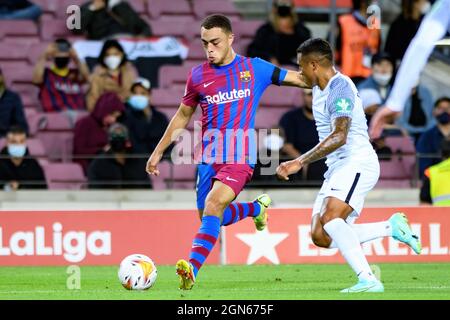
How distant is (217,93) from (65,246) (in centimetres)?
430

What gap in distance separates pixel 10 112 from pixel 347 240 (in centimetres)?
812

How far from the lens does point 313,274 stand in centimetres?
1224

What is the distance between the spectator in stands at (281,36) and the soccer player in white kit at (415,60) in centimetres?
1038

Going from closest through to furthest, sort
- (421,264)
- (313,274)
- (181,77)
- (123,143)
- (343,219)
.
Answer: (343,219) < (313,274) < (421,264) < (123,143) < (181,77)

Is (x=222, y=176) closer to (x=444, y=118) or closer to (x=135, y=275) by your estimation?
(x=135, y=275)

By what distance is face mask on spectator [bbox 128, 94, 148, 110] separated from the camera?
54.8ft

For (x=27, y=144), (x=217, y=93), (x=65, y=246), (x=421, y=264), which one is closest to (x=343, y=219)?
(x=217, y=93)

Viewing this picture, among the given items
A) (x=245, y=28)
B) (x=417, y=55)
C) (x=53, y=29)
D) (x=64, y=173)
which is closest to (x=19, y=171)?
(x=64, y=173)

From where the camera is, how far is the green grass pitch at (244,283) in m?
9.25

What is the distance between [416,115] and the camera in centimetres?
1755

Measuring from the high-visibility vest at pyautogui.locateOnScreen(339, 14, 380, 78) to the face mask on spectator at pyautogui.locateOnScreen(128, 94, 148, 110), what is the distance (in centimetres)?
300

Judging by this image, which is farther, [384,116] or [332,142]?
[332,142]

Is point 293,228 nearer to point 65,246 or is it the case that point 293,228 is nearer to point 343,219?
point 65,246

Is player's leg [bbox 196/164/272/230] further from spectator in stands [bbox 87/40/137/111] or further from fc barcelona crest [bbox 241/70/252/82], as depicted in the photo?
spectator in stands [bbox 87/40/137/111]
